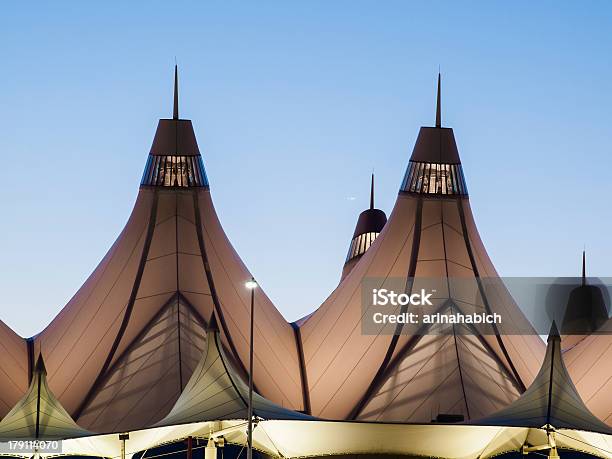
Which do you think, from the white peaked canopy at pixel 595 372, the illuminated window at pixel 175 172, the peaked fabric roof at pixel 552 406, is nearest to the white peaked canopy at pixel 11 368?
the illuminated window at pixel 175 172

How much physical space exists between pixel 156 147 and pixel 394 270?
8165mm

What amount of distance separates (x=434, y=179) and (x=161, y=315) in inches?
360

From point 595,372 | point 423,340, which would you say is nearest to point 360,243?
point 423,340

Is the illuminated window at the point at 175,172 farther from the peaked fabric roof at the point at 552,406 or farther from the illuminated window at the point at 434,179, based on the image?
the peaked fabric roof at the point at 552,406

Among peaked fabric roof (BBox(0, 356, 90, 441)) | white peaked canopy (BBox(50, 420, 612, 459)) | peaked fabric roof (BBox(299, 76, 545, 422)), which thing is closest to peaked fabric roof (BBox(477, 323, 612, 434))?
white peaked canopy (BBox(50, 420, 612, 459))

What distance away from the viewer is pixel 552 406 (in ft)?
152

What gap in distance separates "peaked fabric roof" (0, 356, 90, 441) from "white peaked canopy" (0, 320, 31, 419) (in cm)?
844

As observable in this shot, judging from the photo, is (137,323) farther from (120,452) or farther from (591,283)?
(591,283)

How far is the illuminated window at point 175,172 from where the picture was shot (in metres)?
59.8

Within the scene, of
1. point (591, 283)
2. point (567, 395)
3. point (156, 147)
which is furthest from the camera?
point (591, 283)

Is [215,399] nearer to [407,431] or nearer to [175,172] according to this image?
[407,431]

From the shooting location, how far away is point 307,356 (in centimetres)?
5984

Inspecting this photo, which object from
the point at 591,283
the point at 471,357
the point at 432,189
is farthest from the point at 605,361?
the point at 591,283

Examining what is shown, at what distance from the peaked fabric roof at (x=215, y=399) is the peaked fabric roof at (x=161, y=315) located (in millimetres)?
5945
